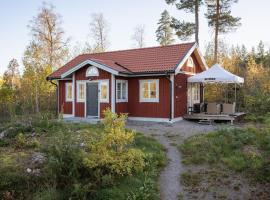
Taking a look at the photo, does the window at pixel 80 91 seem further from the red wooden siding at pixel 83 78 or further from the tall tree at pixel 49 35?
the tall tree at pixel 49 35

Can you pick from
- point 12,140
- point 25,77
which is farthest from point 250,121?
point 25,77

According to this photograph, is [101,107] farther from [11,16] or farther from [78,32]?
[78,32]

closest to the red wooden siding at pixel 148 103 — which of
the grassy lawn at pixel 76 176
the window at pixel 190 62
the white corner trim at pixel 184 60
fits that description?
the white corner trim at pixel 184 60

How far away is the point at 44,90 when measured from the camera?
22812 millimetres

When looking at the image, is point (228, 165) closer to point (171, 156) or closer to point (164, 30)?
point (171, 156)

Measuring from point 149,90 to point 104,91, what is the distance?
8.20 feet

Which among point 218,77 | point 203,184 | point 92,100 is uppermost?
point 218,77

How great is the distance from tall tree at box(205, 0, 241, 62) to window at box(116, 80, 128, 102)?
42.0ft

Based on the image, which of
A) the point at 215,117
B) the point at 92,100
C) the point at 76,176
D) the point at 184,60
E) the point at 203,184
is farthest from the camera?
the point at 92,100

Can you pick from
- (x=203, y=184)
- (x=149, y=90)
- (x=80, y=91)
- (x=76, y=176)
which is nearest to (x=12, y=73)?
(x=80, y=91)

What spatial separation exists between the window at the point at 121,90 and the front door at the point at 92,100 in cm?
129

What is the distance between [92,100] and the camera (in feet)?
53.5

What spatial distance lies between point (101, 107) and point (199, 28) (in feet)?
47.3

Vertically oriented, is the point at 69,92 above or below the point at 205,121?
above
